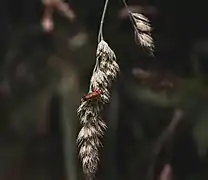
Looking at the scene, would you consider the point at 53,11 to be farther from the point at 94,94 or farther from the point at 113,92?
the point at 94,94

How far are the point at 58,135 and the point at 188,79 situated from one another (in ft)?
0.81

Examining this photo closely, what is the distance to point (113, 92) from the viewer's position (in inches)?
40.6

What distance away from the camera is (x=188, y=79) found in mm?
1020

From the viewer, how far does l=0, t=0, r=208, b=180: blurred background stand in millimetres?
991

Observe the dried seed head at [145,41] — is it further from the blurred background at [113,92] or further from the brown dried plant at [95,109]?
the blurred background at [113,92]

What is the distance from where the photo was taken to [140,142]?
1025 mm

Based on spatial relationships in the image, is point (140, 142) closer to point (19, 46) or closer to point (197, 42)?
point (197, 42)

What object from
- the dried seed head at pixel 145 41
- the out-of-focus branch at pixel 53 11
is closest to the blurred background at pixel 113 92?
the out-of-focus branch at pixel 53 11

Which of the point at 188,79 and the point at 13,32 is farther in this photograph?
the point at 13,32

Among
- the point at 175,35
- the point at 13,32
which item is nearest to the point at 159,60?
the point at 175,35

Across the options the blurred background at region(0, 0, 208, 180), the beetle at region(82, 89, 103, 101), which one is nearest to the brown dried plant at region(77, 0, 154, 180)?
the beetle at region(82, 89, 103, 101)

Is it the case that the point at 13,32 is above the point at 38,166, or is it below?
above

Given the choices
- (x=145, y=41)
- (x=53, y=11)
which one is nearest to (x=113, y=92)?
(x=53, y=11)

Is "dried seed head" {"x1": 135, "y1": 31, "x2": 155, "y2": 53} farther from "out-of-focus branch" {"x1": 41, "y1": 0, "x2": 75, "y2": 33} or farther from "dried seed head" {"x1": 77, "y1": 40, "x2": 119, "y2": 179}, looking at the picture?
"out-of-focus branch" {"x1": 41, "y1": 0, "x2": 75, "y2": 33}
